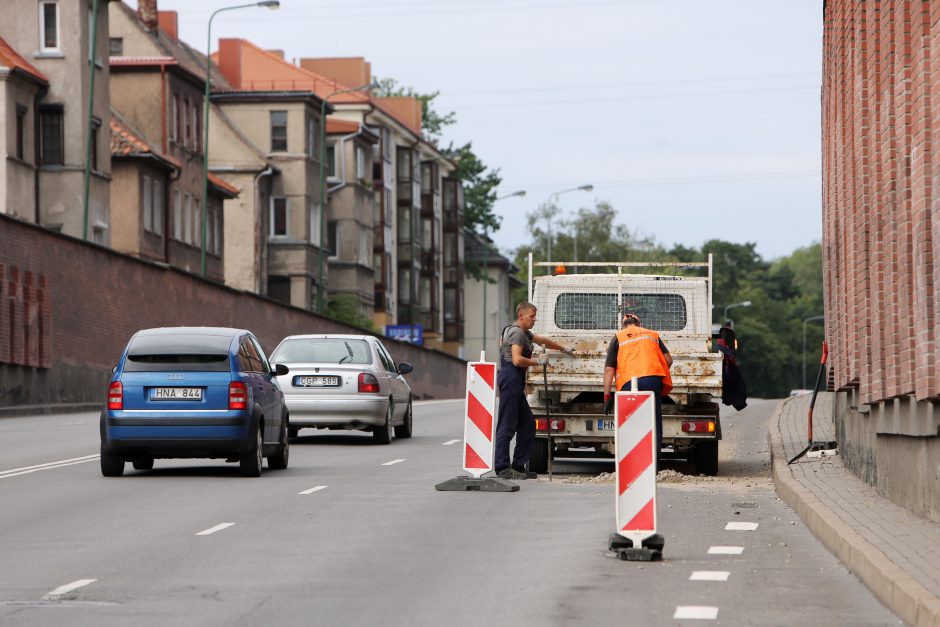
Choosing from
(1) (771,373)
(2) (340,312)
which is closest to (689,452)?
(2) (340,312)

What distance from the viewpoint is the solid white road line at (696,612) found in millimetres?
9648

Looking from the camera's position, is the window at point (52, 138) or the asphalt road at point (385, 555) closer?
the asphalt road at point (385, 555)

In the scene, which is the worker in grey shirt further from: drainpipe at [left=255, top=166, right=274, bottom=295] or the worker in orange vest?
drainpipe at [left=255, top=166, right=274, bottom=295]

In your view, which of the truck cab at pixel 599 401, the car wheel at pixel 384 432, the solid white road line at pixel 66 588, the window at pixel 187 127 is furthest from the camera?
the window at pixel 187 127

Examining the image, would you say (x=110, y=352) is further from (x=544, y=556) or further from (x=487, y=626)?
(x=487, y=626)

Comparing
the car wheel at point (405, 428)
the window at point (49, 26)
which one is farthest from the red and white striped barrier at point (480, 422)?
A: the window at point (49, 26)

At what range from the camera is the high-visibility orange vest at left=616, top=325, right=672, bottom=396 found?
711 inches

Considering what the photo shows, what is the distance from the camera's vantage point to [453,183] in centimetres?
11656

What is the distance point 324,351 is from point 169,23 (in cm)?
5911

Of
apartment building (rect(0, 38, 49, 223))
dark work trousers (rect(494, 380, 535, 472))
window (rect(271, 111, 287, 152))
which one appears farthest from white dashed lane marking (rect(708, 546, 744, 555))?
window (rect(271, 111, 287, 152))

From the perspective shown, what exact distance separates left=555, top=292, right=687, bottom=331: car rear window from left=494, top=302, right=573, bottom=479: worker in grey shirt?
291 centimetres

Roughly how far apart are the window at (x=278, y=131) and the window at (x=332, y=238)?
7.99 metres

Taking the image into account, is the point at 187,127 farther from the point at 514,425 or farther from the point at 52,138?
the point at 514,425

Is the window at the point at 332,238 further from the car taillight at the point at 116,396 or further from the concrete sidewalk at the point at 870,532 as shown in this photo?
the car taillight at the point at 116,396
